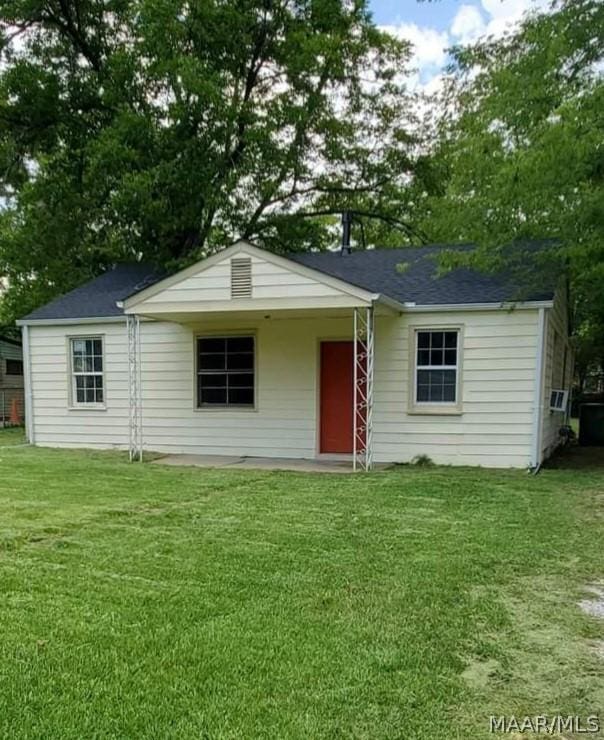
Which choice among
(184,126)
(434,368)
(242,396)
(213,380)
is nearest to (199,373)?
(213,380)

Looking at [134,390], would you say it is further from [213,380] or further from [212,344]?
[212,344]

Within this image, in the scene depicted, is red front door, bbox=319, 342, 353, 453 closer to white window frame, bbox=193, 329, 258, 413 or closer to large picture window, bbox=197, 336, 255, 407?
white window frame, bbox=193, 329, 258, 413

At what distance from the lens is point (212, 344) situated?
1038 cm

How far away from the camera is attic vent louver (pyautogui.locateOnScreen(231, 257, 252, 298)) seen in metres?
8.56

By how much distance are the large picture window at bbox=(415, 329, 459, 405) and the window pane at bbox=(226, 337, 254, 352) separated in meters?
2.96

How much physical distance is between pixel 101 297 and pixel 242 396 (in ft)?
12.6

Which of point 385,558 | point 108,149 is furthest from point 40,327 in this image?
point 385,558

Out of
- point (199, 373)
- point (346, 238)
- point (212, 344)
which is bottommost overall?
point (199, 373)

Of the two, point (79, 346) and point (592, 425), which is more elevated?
point (79, 346)

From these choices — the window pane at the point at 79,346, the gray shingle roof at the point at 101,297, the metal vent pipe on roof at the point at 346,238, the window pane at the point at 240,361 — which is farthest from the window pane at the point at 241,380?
the metal vent pipe on roof at the point at 346,238

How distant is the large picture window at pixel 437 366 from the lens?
349 inches

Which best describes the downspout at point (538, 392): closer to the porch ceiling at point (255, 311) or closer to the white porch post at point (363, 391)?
the porch ceiling at point (255, 311)

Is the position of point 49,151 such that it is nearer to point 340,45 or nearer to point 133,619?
point 340,45

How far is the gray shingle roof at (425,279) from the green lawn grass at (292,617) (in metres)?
3.64
